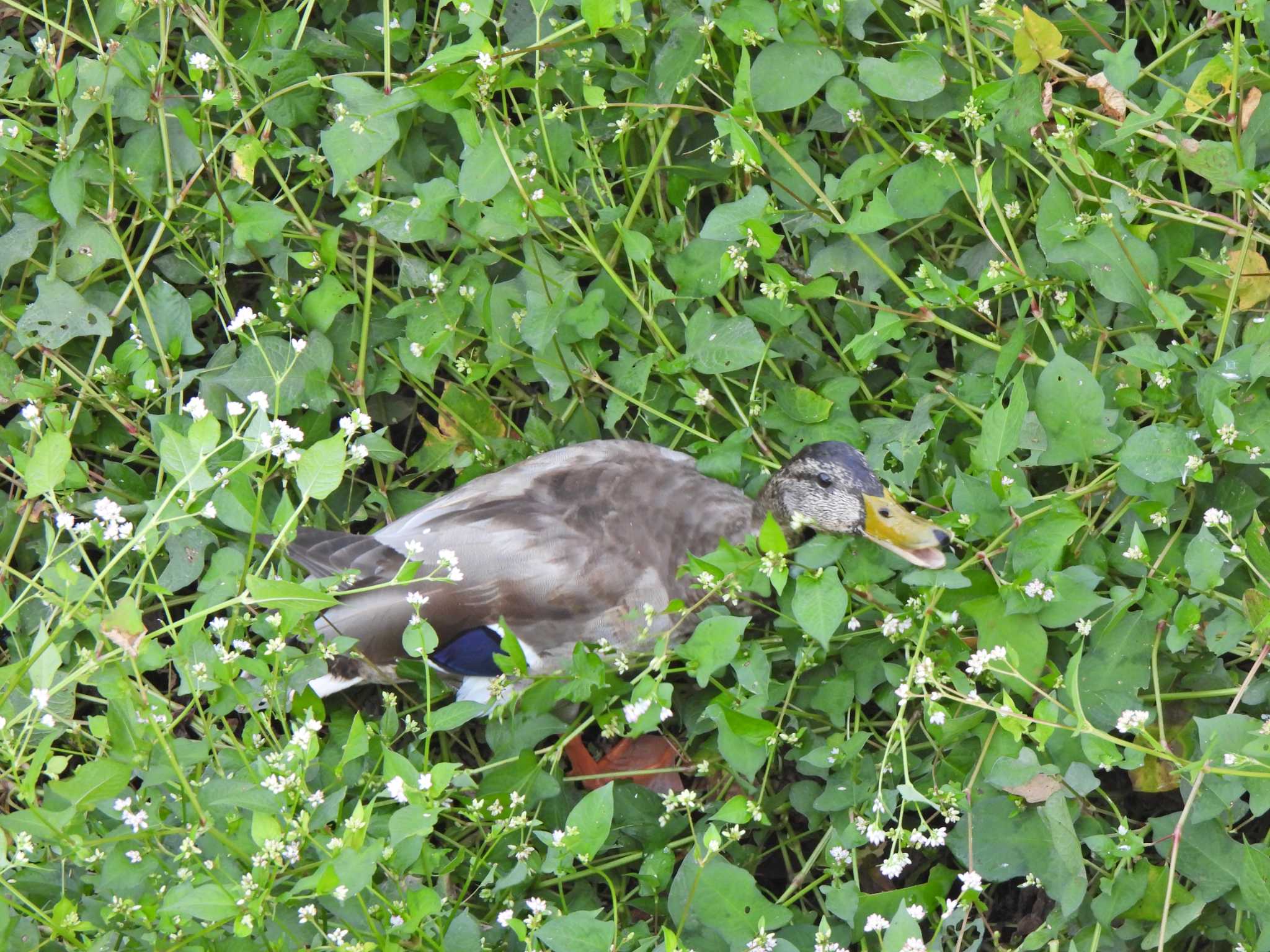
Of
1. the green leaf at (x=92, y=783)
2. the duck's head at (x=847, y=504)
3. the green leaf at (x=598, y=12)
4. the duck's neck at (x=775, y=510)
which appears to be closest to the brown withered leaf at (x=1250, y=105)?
the duck's head at (x=847, y=504)

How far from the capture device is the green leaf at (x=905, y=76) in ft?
10.5

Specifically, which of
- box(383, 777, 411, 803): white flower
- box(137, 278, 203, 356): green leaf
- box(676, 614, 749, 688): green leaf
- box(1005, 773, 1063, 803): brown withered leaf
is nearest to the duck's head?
box(676, 614, 749, 688): green leaf

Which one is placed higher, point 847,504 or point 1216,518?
point 1216,518

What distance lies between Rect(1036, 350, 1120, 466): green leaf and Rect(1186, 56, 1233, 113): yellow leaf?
68 centimetres

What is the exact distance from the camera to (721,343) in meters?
3.47

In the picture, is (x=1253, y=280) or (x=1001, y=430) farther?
(x=1253, y=280)

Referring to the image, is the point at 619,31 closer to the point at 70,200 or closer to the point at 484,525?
the point at 484,525

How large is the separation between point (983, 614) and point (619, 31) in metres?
1.78

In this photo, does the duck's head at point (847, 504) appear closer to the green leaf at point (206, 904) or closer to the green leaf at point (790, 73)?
the green leaf at point (790, 73)

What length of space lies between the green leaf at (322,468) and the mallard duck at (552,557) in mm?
890

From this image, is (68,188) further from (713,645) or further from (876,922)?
(876,922)

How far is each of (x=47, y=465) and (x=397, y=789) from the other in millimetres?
932

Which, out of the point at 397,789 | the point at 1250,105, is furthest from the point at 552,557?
the point at 1250,105

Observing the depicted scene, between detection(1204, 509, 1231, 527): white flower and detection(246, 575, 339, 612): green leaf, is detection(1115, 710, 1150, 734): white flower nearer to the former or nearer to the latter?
detection(1204, 509, 1231, 527): white flower
